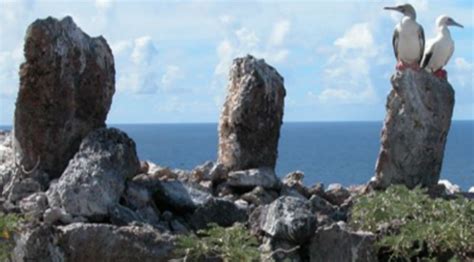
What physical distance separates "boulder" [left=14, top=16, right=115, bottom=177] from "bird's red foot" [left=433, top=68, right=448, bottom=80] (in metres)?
4.39

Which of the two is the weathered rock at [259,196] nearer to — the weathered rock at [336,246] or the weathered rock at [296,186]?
the weathered rock at [296,186]

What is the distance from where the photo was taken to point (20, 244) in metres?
11.1

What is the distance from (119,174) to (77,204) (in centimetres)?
75

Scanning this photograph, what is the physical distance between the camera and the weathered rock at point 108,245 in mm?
11250

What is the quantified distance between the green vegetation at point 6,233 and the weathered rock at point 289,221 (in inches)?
92.7

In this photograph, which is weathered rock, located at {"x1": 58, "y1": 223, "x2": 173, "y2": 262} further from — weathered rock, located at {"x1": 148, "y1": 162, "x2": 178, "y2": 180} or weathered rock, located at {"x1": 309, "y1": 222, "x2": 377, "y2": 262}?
weathered rock, located at {"x1": 148, "y1": 162, "x2": 178, "y2": 180}

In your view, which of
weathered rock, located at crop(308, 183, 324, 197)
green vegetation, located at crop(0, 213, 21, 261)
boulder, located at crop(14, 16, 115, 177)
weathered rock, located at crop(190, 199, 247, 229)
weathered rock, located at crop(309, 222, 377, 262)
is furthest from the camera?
weathered rock, located at crop(308, 183, 324, 197)

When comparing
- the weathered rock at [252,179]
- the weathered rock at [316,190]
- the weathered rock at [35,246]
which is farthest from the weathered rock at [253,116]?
the weathered rock at [35,246]

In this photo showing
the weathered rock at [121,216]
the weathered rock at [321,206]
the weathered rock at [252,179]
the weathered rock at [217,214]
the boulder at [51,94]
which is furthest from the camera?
the weathered rock at [252,179]

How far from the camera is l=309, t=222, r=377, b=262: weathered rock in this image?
1144 cm

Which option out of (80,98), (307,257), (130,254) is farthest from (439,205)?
(80,98)

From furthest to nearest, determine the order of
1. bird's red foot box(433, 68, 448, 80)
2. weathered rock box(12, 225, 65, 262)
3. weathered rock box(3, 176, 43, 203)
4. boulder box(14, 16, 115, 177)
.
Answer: bird's red foot box(433, 68, 448, 80) < boulder box(14, 16, 115, 177) < weathered rock box(3, 176, 43, 203) < weathered rock box(12, 225, 65, 262)

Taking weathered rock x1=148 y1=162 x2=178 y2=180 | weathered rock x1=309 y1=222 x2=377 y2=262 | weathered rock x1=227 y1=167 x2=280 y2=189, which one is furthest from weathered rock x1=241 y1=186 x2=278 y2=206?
weathered rock x1=309 y1=222 x2=377 y2=262

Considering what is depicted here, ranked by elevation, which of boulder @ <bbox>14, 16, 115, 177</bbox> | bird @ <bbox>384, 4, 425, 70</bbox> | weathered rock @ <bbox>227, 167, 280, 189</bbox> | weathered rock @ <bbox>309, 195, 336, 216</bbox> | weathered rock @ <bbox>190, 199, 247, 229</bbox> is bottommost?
weathered rock @ <bbox>190, 199, 247, 229</bbox>
